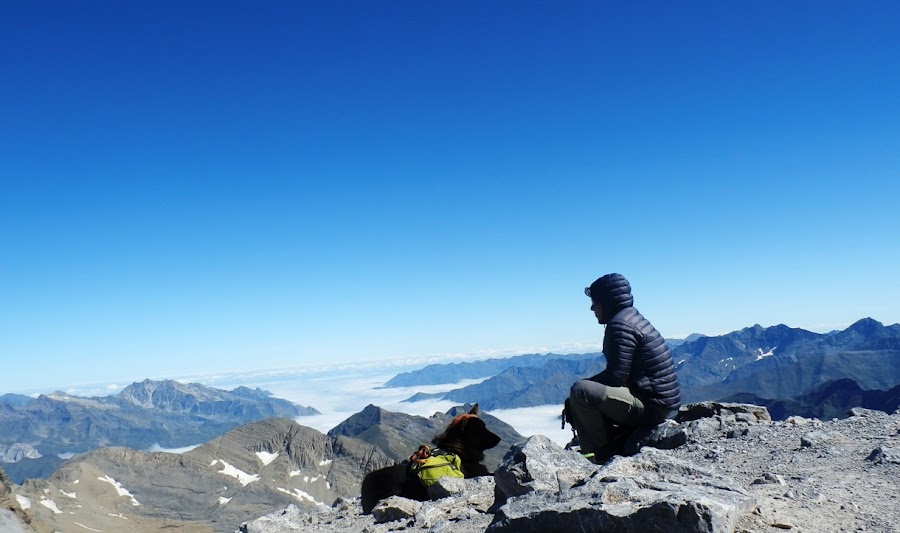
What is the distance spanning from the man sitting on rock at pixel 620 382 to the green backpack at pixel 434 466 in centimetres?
228

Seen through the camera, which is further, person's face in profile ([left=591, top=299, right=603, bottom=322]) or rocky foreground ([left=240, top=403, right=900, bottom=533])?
person's face in profile ([left=591, top=299, right=603, bottom=322])

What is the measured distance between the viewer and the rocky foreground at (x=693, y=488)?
18.8ft

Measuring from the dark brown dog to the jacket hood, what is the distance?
116 inches

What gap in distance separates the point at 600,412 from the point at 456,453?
9.26 ft

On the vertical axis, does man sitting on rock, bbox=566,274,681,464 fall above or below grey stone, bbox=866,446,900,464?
above

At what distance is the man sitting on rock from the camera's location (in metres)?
9.93

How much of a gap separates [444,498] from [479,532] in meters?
2.48

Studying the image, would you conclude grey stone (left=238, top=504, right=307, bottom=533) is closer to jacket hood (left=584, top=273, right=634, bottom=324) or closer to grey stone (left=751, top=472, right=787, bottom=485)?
jacket hood (left=584, top=273, right=634, bottom=324)

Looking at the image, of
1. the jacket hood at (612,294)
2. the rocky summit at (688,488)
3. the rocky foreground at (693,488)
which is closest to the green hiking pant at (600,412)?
the rocky summit at (688,488)

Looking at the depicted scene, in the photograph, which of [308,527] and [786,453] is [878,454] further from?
[308,527]

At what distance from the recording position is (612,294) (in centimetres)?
1025

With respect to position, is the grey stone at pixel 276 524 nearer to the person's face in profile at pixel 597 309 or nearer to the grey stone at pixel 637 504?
the grey stone at pixel 637 504

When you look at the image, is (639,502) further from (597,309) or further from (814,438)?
(814,438)

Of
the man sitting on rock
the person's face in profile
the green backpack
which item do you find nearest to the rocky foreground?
the green backpack
